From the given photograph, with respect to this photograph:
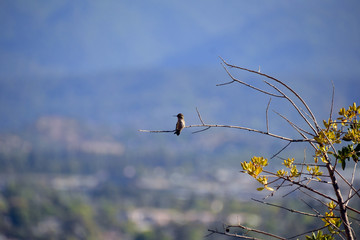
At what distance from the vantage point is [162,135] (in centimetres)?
11100

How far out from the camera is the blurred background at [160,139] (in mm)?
34834

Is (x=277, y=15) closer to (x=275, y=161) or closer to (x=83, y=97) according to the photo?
(x=83, y=97)

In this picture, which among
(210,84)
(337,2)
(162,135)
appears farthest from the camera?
(337,2)

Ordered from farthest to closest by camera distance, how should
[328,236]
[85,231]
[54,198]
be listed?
1. [54,198]
2. [85,231]
3. [328,236]

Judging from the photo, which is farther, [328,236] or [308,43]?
[308,43]

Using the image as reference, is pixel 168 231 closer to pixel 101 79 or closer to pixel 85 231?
pixel 85 231

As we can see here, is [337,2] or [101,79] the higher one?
[337,2]

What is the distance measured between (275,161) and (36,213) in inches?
1897

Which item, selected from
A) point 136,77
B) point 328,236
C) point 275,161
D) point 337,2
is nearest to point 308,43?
point 337,2

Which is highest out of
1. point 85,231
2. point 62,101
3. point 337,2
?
point 337,2

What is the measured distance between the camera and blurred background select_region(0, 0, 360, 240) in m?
34.8

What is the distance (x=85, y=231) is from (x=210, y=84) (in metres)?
135

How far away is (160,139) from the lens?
109 meters

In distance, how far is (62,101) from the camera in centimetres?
18375
